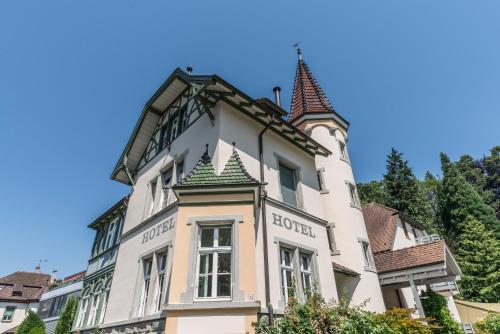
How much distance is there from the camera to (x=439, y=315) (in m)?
14.7

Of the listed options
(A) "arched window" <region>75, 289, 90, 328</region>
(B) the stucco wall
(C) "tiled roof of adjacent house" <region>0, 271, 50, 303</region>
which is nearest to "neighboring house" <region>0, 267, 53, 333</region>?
(C) "tiled roof of adjacent house" <region>0, 271, 50, 303</region>

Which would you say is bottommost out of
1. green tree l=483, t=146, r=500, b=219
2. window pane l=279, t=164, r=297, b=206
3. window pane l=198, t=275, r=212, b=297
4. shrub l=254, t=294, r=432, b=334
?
shrub l=254, t=294, r=432, b=334

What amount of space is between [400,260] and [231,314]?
10.7m

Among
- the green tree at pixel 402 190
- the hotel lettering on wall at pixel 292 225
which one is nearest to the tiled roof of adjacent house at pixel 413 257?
the hotel lettering on wall at pixel 292 225

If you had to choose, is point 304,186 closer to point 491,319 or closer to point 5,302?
point 491,319

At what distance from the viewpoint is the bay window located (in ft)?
26.9

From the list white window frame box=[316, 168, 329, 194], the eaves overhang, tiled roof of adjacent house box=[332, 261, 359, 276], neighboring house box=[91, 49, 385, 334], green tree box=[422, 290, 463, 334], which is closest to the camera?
neighboring house box=[91, 49, 385, 334]

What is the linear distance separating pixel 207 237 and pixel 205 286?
1430 millimetres

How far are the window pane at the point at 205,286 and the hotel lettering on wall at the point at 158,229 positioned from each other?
2479mm

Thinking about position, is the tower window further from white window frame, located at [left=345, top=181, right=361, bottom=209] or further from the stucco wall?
white window frame, located at [left=345, top=181, right=361, bottom=209]

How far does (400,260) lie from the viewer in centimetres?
1484

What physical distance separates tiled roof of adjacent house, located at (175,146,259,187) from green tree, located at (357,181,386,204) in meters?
37.9

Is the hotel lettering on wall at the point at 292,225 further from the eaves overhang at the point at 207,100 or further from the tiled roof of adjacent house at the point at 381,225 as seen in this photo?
the tiled roof of adjacent house at the point at 381,225

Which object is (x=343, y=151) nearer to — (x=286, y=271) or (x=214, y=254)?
(x=286, y=271)
